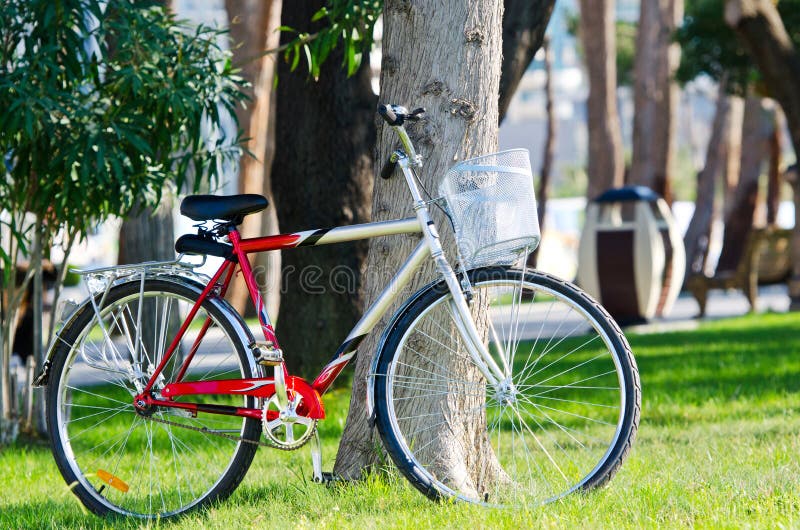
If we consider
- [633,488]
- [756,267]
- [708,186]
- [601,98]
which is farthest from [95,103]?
[708,186]

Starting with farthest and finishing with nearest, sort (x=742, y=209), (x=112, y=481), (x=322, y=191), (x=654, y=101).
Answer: (x=742, y=209)
(x=654, y=101)
(x=322, y=191)
(x=112, y=481)

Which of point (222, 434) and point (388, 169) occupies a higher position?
point (388, 169)

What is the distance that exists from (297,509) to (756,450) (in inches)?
77.8

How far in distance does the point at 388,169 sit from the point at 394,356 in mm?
640

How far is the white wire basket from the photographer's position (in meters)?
3.27

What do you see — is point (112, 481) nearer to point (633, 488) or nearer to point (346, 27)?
point (633, 488)

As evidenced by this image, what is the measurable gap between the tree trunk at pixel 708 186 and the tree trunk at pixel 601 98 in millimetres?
2383

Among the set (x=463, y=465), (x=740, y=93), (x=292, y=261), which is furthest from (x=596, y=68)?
(x=463, y=465)

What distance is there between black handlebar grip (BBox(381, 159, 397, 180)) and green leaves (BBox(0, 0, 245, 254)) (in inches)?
61.2

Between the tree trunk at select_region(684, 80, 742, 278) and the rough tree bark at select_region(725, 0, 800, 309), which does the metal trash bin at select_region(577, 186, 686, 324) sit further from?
the tree trunk at select_region(684, 80, 742, 278)

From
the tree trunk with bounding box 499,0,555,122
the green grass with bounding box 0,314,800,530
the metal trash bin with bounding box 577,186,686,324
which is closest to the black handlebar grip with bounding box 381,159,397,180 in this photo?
the green grass with bounding box 0,314,800,530

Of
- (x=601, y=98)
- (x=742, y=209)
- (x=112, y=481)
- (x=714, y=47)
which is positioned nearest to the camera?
(x=112, y=481)

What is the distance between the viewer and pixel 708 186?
21875 mm

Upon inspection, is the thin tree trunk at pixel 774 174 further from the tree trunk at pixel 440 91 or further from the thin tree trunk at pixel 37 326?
the tree trunk at pixel 440 91
